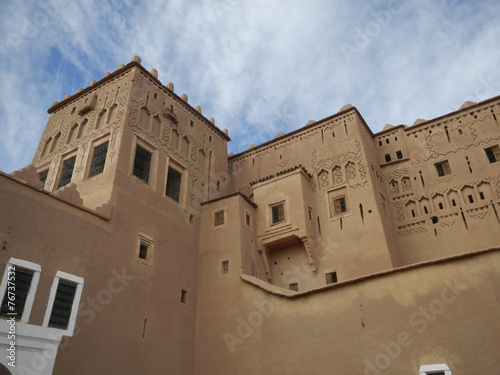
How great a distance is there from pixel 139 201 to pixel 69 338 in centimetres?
498

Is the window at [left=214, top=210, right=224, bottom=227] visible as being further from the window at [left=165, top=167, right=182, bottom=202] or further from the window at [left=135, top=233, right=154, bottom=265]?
the window at [left=135, top=233, right=154, bottom=265]

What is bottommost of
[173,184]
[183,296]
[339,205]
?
[183,296]

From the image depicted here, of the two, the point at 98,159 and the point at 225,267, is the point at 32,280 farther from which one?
the point at 225,267

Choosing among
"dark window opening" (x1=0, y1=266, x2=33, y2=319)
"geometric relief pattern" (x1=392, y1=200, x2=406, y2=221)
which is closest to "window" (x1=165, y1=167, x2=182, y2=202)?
"dark window opening" (x1=0, y1=266, x2=33, y2=319)

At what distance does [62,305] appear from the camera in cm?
1012

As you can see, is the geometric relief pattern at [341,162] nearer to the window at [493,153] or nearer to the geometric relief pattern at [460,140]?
the geometric relief pattern at [460,140]

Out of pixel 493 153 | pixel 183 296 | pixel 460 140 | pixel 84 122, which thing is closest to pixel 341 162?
pixel 460 140

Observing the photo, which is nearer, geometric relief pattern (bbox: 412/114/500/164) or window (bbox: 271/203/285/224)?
window (bbox: 271/203/285/224)

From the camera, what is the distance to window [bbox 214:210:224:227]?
51.8 feet

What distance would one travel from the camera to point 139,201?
13727 mm

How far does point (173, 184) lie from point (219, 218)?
2.19 meters

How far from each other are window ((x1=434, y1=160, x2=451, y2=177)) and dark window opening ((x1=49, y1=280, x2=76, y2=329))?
13657mm

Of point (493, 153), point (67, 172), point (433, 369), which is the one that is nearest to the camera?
point (433, 369)

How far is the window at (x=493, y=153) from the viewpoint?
50.8ft
